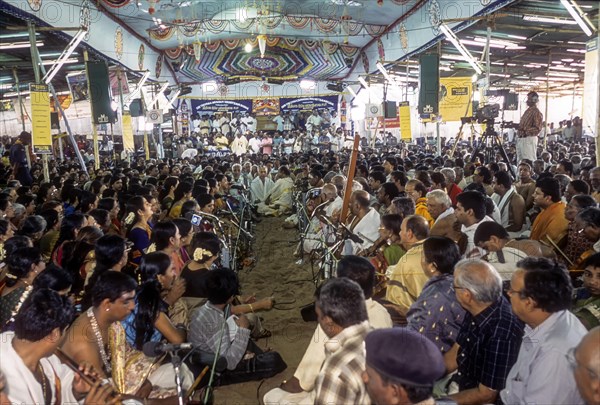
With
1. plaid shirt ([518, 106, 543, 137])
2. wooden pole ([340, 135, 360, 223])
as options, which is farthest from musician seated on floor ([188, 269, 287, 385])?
plaid shirt ([518, 106, 543, 137])

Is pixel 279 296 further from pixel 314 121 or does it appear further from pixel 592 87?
pixel 314 121

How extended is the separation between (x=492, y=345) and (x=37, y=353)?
2226mm

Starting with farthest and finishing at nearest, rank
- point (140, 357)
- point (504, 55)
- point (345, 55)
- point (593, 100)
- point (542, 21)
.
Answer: point (345, 55) < point (504, 55) < point (542, 21) < point (593, 100) < point (140, 357)

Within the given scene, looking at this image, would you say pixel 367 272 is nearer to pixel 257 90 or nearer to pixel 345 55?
pixel 345 55

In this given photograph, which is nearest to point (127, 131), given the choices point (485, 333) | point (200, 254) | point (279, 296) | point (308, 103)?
point (279, 296)

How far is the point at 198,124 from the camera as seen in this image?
28984 mm

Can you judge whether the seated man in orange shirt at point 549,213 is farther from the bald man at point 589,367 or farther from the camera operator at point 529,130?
the camera operator at point 529,130

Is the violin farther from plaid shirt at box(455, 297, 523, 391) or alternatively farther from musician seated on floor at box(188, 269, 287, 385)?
plaid shirt at box(455, 297, 523, 391)

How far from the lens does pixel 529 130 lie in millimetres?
9773

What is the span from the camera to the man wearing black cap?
1.71 m

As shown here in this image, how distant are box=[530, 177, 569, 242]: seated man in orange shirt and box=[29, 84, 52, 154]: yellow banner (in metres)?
7.99

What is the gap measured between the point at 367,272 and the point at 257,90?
1065 inches

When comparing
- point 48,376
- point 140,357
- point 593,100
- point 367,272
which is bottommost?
point 140,357

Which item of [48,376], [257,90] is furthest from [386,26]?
[48,376]
